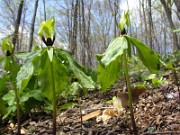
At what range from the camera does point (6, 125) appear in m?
2.02

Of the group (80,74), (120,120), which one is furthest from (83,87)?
(120,120)

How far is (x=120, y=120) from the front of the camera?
4.98 ft

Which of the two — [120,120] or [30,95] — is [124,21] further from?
[30,95]

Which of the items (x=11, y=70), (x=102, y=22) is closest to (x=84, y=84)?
(x=11, y=70)

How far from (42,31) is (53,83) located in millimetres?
195

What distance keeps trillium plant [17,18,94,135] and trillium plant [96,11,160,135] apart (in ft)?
Answer: 0.26

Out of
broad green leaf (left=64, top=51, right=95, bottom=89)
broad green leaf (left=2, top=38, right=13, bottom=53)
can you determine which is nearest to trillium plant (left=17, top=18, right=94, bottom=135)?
broad green leaf (left=64, top=51, right=95, bottom=89)

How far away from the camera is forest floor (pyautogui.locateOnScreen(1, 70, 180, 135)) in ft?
4.31

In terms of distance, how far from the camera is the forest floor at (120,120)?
4.31 feet

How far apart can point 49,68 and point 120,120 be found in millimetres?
783

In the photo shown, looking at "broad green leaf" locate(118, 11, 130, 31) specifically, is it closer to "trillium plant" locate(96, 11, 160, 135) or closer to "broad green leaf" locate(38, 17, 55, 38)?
"trillium plant" locate(96, 11, 160, 135)

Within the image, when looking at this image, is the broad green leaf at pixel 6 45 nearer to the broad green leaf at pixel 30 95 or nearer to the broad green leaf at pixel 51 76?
the broad green leaf at pixel 51 76

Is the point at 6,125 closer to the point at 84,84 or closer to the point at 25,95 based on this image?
the point at 25,95

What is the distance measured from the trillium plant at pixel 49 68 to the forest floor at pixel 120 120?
0.41 meters
